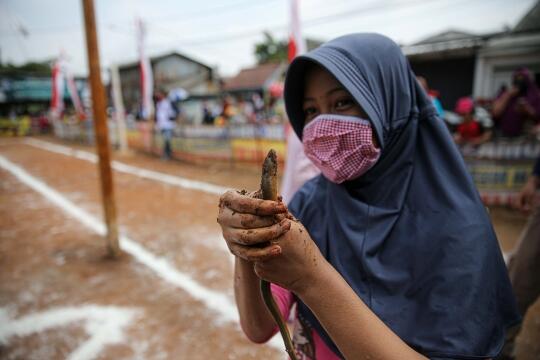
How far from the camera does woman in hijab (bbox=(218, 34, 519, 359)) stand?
2.68 feet

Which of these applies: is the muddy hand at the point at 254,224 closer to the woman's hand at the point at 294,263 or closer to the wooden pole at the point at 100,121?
the woman's hand at the point at 294,263

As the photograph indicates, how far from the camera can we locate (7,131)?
24.9 meters

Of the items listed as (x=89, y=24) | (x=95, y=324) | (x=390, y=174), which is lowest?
(x=95, y=324)

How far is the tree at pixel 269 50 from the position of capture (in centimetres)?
4250

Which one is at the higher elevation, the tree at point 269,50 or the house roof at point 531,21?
the tree at point 269,50

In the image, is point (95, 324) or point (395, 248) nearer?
point (395, 248)

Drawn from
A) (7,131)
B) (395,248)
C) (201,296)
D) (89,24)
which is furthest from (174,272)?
(7,131)

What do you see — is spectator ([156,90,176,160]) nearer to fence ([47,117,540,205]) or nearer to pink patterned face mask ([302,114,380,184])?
fence ([47,117,540,205])

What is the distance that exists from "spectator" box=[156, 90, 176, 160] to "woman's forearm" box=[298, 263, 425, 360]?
11.2 meters

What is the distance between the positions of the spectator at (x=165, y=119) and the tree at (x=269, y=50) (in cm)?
3347

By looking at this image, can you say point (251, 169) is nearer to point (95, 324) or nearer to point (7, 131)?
point (95, 324)

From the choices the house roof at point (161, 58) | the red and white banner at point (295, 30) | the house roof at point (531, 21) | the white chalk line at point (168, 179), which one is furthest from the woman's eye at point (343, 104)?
the house roof at point (161, 58)

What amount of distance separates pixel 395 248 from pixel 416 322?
22 cm

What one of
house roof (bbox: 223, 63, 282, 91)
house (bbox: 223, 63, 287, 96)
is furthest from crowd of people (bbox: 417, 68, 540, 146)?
house roof (bbox: 223, 63, 282, 91)
